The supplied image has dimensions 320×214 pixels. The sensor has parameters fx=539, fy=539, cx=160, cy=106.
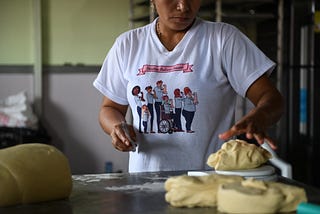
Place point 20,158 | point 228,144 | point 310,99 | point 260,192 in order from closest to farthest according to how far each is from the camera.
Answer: point 260,192 → point 20,158 → point 228,144 → point 310,99

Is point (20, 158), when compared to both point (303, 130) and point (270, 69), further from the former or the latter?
point (303, 130)

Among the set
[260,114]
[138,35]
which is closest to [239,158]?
[260,114]

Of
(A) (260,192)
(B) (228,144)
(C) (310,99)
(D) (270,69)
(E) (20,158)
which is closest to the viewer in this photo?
(A) (260,192)

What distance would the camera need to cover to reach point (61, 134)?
123 inches

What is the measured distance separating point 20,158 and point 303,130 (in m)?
2.39

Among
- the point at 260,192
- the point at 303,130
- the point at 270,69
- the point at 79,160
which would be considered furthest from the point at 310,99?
the point at 260,192

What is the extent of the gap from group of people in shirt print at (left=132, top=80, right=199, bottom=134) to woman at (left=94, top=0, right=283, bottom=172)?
0.04 feet

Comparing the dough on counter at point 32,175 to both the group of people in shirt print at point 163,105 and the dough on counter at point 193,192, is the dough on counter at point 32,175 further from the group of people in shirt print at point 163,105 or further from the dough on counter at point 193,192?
the group of people in shirt print at point 163,105

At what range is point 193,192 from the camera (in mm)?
873

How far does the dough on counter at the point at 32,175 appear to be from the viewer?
91 centimetres

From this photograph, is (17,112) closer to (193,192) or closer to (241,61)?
(241,61)

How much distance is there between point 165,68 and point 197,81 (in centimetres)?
9

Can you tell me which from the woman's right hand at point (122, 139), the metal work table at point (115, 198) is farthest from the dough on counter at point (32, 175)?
the woman's right hand at point (122, 139)

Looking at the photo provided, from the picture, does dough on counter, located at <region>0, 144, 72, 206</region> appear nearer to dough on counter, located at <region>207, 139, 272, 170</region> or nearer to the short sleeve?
dough on counter, located at <region>207, 139, 272, 170</region>
